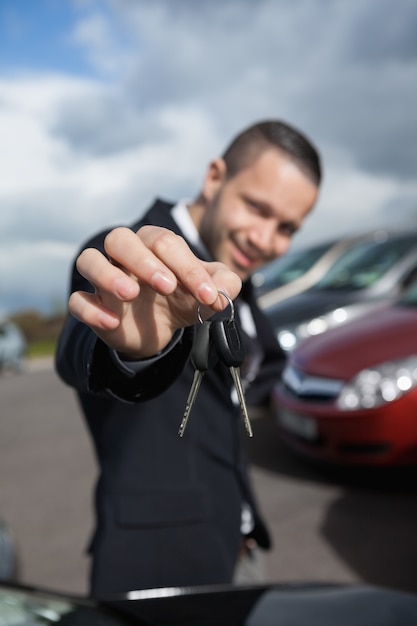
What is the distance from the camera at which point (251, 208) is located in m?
1.82

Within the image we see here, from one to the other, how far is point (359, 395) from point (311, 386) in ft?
1.38

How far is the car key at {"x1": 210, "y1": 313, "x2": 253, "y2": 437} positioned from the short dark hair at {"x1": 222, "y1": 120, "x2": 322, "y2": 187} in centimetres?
109

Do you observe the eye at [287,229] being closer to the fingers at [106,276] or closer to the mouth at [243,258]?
the mouth at [243,258]

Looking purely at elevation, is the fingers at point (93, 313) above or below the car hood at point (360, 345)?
below

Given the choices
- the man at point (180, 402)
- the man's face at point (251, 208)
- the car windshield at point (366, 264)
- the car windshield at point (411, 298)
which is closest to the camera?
the man at point (180, 402)

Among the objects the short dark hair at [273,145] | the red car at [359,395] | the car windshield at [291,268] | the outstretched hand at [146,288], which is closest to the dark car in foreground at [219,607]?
the outstretched hand at [146,288]

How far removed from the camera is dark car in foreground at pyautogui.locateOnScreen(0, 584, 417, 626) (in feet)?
4.61

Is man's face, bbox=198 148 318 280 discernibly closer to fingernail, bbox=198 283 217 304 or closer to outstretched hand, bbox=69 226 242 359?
outstretched hand, bbox=69 226 242 359

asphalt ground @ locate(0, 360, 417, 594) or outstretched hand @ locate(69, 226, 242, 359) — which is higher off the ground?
asphalt ground @ locate(0, 360, 417, 594)

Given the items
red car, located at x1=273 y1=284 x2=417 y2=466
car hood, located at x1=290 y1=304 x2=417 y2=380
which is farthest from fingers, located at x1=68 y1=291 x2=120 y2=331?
car hood, located at x1=290 y1=304 x2=417 y2=380

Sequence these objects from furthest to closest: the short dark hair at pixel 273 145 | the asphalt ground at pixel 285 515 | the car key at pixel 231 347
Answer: the asphalt ground at pixel 285 515 → the short dark hair at pixel 273 145 → the car key at pixel 231 347

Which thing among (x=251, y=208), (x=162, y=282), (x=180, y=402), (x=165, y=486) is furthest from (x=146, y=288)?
(x=251, y=208)

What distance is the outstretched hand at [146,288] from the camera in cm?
88

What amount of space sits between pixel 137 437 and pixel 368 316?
12.5 feet
